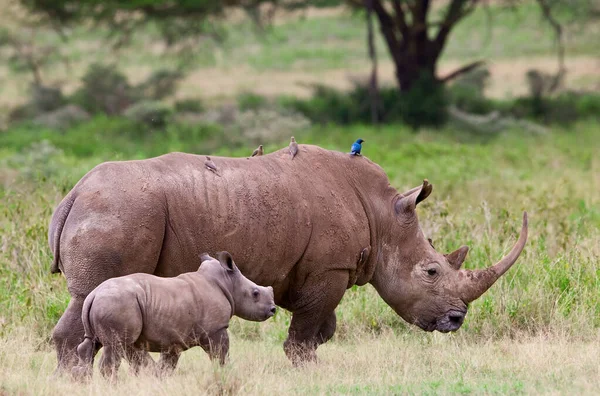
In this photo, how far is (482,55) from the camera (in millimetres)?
43750

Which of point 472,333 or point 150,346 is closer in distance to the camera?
point 150,346

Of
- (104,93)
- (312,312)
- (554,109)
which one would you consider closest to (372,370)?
(312,312)

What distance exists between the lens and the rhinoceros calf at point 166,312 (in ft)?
20.7

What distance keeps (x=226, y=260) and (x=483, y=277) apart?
7.52 ft

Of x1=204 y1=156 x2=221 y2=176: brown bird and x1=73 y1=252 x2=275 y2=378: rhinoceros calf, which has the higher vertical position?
x1=204 y1=156 x2=221 y2=176: brown bird

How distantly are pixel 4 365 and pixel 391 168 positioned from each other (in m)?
10.1

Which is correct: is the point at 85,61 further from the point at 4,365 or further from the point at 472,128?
the point at 4,365

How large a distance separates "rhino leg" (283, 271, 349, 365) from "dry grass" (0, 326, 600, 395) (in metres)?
0.16

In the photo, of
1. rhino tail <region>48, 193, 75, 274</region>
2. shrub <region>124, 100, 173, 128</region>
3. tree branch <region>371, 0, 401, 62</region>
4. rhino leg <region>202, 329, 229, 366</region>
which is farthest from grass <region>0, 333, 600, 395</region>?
tree branch <region>371, 0, 401, 62</region>

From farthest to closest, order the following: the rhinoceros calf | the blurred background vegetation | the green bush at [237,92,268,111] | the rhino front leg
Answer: the green bush at [237,92,268,111], the blurred background vegetation, the rhino front leg, the rhinoceros calf

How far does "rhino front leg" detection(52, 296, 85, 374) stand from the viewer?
22.2 feet

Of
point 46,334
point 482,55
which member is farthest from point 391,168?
point 482,55

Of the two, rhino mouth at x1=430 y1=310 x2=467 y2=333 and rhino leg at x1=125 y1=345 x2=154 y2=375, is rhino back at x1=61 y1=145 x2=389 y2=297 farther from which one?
rhino mouth at x1=430 y1=310 x2=467 y2=333

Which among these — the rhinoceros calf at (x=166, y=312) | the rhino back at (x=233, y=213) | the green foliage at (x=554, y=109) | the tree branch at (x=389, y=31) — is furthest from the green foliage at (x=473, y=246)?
the tree branch at (x=389, y=31)
